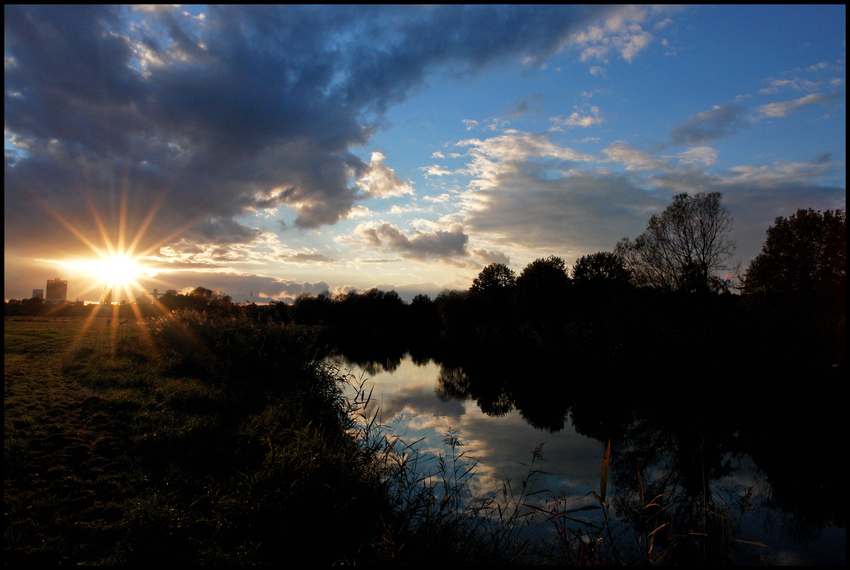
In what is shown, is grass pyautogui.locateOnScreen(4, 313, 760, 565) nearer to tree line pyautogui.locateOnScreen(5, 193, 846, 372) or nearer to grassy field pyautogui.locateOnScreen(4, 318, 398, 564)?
grassy field pyautogui.locateOnScreen(4, 318, 398, 564)

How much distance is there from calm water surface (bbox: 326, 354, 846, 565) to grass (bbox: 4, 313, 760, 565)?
0.98 metres

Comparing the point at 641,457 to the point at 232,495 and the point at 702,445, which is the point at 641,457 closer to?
the point at 702,445

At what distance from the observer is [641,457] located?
33.7 ft

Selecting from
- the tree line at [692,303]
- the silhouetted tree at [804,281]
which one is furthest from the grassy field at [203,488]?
the silhouetted tree at [804,281]

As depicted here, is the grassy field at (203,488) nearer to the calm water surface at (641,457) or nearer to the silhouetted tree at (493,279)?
the calm water surface at (641,457)

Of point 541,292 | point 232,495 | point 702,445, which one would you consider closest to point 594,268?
point 541,292

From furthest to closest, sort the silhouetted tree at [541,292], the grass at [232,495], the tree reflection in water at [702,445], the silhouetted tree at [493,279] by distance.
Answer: the silhouetted tree at [493,279] < the silhouetted tree at [541,292] < the tree reflection in water at [702,445] < the grass at [232,495]

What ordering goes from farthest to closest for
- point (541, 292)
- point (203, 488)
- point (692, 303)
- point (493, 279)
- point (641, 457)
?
point (493, 279) → point (541, 292) → point (692, 303) → point (641, 457) → point (203, 488)

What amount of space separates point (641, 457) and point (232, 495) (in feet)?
30.3

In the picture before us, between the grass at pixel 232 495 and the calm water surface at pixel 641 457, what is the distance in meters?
0.98

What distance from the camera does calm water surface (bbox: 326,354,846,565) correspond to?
23.0 feet

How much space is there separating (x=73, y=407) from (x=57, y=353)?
8.70 m

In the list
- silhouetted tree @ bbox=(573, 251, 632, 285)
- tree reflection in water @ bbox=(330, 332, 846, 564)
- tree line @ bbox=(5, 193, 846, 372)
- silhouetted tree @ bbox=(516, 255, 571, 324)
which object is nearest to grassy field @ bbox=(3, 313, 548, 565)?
tree reflection in water @ bbox=(330, 332, 846, 564)

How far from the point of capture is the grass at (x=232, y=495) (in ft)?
14.5
